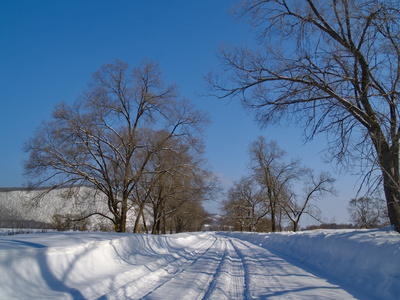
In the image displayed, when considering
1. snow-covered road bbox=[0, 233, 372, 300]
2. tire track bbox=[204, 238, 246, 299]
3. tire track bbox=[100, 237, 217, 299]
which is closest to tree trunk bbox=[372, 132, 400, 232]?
snow-covered road bbox=[0, 233, 372, 300]

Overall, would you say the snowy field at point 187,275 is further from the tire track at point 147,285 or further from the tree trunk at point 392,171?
the tree trunk at point 392,171

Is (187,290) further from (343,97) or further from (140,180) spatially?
(140,180)

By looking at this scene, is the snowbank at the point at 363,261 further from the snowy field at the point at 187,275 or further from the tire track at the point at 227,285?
the tire track at the point at 227,285

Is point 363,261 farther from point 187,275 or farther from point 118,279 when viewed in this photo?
point 118,279

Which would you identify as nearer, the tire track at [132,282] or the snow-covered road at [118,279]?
the snow-covered road at [118,279]

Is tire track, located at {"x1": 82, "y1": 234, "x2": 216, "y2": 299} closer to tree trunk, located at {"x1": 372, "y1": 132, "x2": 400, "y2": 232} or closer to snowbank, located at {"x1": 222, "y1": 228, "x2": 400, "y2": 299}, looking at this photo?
snowbank, located at {"x1": 222, "y1": 228, "x2": 400, "y2": 299}

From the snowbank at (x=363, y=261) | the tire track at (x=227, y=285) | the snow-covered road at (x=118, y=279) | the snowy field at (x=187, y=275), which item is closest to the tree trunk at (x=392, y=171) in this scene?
the snowbank at (x=363, y=261)

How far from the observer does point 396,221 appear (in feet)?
24.5

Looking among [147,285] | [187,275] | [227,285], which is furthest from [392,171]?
[147,285]

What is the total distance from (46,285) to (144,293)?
1864 mm

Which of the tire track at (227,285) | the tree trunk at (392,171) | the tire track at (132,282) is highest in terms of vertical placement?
the tree trunk at (392,171)

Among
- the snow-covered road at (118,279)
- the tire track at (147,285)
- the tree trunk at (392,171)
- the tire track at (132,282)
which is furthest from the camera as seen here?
the tree trunk at (392,171)

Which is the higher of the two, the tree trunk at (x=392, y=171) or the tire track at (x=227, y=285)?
the tree trunk at (x=392, y=171)

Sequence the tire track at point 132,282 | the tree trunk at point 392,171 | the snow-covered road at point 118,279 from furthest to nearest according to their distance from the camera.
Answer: the tree trunk at point 392,171 → the tire track at point 132,282 → the snow-covered road at point 118,279
